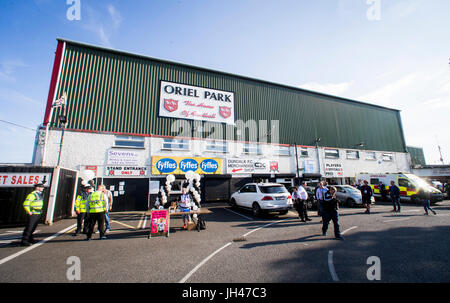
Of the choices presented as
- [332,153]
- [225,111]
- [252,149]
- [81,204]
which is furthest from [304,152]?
[81,204]

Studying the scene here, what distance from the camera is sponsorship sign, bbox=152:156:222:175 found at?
14219mm

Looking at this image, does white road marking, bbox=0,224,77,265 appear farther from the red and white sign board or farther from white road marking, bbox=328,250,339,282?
white road marking, bbox=328,250,339,282

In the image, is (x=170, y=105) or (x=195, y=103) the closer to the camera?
(x=170, y=105)

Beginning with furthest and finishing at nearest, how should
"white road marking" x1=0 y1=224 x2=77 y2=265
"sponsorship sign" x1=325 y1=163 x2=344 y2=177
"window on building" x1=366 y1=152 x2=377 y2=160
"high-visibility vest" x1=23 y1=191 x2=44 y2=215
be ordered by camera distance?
1. "window on building" x1=366 y1=152 x2=377 y2=160
2. "sponsorship sign" x1=325 y1=163 x2=344 y2=177
3. "high-visibility vest" x1=23 y1=191 x2=44 y2=215
4. "white road marking" x1=0 y1=224 x2=77 y2=265

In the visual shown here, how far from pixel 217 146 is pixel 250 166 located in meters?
3.65

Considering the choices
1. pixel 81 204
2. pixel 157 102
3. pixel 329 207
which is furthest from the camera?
pixel 157 102

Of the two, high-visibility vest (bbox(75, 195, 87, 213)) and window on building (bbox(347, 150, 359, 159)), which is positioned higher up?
window on building (bbox(347, 150, 359, 159))

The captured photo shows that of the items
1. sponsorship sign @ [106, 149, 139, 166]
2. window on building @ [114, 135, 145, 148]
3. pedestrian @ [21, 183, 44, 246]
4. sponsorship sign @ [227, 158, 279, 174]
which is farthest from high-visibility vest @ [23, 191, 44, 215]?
sponsorship sign @ [227, 158, 279, 174]

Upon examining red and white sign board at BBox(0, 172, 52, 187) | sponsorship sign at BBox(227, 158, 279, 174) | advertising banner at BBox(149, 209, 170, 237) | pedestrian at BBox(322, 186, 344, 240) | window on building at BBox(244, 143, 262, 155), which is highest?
window on building at BBox(244, 143, 262, 155)

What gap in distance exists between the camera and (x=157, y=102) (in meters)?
15.4

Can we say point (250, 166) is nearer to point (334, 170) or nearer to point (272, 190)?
point (272, 190)

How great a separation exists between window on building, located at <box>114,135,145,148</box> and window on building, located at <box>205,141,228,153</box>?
5314mm
